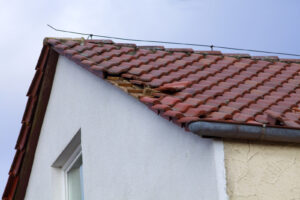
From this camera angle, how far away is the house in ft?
19.1

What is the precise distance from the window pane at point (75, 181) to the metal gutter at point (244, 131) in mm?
4114

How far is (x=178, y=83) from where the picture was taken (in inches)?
284

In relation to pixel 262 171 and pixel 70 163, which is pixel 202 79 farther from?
pixel 70 163

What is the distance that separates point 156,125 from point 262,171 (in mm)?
1296

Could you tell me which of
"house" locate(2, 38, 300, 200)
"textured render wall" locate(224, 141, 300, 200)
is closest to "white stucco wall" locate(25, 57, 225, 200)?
"house" locate(2, 38, 300, 200)

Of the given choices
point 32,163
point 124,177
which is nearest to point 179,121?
point 124,177

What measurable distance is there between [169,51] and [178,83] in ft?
6.50

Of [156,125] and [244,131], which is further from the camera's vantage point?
[156,125]

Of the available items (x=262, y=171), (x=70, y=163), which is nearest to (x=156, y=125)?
(x=262, y=171)

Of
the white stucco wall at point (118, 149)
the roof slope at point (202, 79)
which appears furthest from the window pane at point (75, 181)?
the roof slope at point (202, 79)

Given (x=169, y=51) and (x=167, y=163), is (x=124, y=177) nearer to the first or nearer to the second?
(x=167, y=163)

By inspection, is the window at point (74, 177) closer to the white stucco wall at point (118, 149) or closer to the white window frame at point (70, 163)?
the white window frame at point (70, 163)

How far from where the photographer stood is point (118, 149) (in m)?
7.53

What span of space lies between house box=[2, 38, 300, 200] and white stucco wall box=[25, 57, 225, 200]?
12 millimetres
